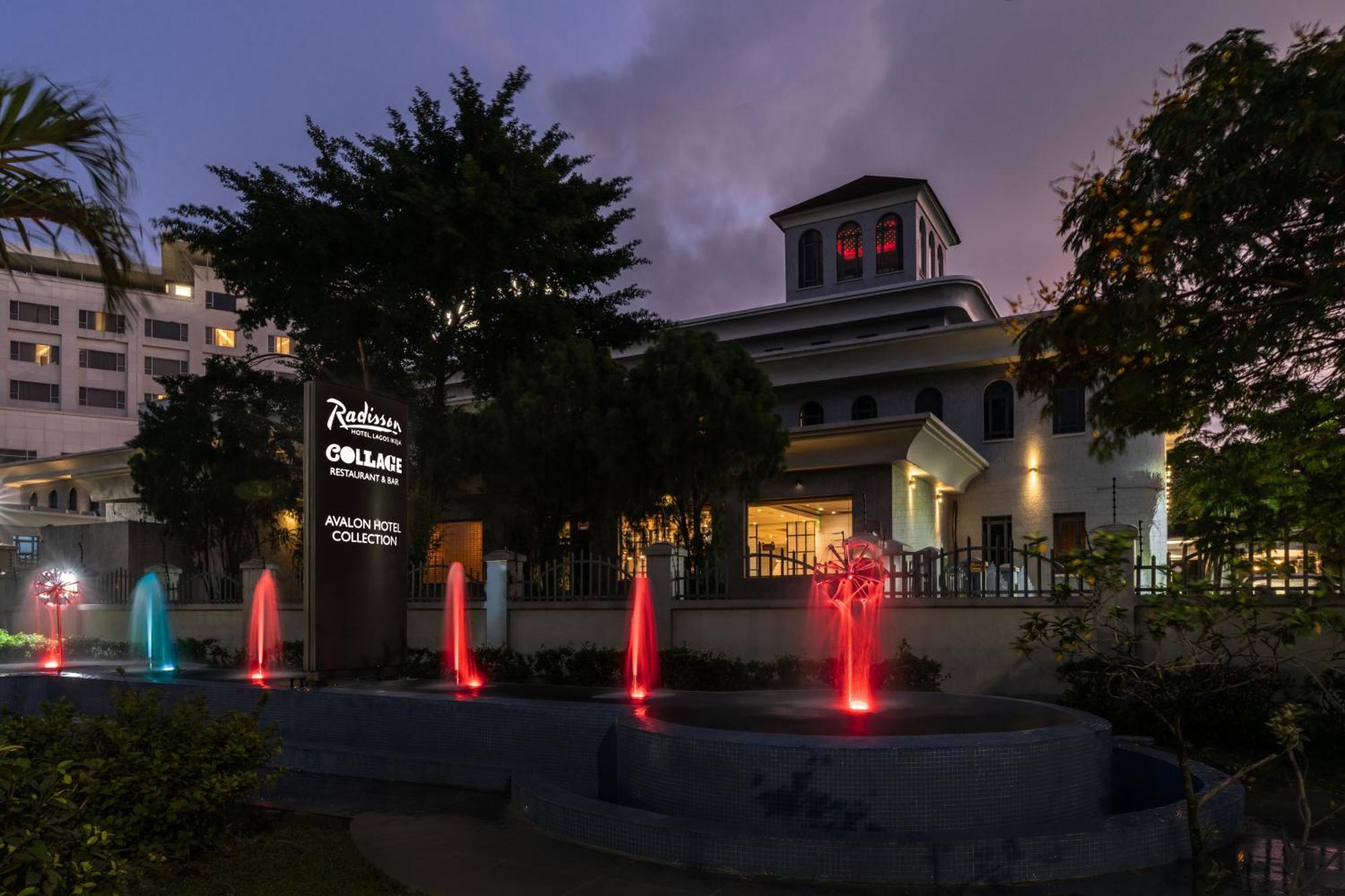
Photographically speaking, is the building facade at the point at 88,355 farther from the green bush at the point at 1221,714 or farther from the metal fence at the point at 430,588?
the green bush at the point at 1221,714

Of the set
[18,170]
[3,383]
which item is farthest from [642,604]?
[3,383]

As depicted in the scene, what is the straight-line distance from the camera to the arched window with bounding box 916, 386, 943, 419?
95.1 ft

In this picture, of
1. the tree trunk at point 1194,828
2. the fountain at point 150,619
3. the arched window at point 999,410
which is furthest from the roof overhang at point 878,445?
the tree trunk at point 1194,828

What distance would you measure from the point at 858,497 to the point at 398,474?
45.5 ft

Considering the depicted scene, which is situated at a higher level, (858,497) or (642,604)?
(858,497)

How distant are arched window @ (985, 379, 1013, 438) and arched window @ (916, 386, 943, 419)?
4.17 ft

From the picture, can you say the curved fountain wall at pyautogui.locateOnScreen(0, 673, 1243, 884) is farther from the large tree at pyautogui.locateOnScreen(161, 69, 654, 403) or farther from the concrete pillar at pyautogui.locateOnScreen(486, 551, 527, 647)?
the large tree at pyautogui.locateOnScreen(161, 69, 654, 403)

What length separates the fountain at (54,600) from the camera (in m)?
21.9

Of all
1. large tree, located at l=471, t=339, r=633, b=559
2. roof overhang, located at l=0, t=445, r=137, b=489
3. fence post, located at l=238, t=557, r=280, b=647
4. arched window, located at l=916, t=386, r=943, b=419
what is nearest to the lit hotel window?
arched window, located at l=916, t=386, r=943, b=419

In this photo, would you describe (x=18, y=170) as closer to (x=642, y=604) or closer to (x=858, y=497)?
(x=642, y=604)

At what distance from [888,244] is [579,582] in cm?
2295

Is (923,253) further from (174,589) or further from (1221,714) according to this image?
(1221,714)

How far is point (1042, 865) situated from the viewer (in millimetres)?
6812

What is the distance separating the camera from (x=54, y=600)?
894 inches
